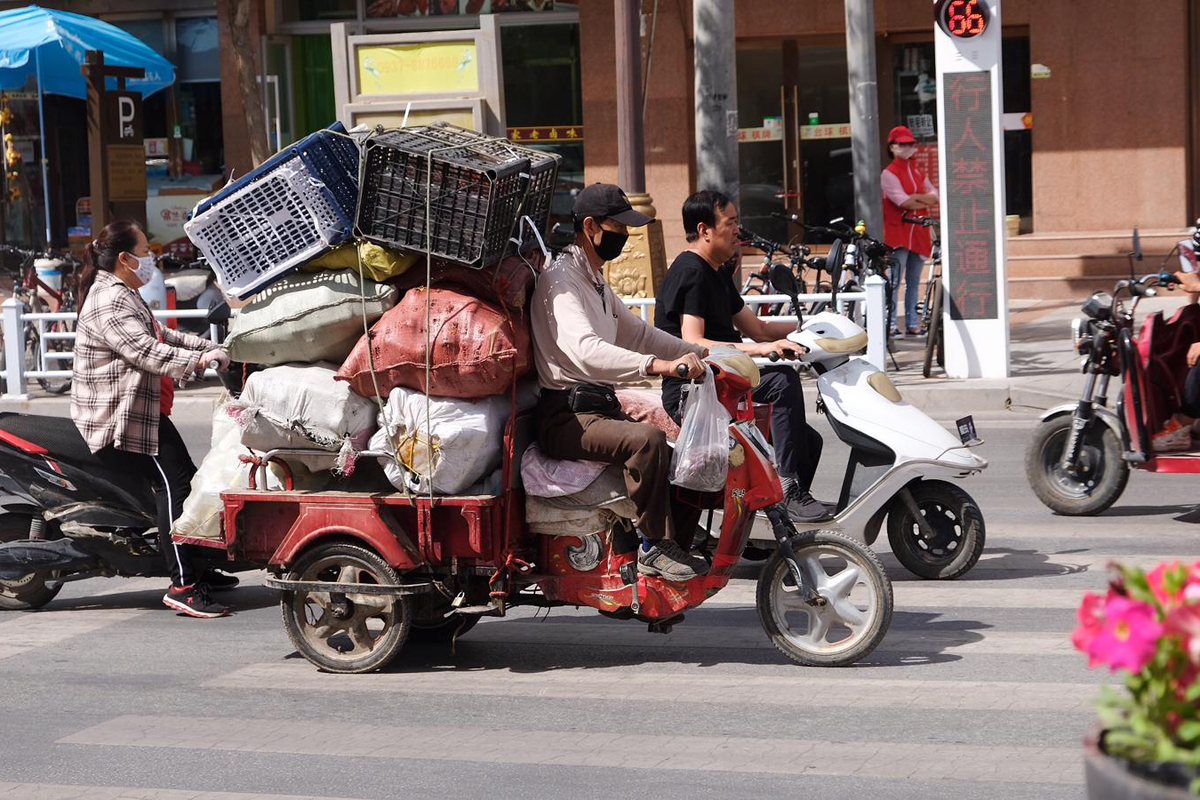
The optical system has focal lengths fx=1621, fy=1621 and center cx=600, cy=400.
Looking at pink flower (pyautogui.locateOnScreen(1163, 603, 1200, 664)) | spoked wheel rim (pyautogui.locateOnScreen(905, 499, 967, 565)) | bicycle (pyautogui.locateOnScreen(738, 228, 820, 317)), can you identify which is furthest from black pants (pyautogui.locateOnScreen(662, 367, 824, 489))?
bicycle (pyautogui.locateOnScreen(738, 228, 820, 317))

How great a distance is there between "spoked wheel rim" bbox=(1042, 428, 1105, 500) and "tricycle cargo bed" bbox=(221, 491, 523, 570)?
4.16 meters

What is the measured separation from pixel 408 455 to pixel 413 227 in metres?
0.89

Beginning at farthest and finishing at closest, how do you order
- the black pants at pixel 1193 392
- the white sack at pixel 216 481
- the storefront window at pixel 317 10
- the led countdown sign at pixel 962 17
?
1. the storefront window at pixel 317 10
2. the led countdown sign at pixel 962 17
3. the black pants at pixel 1193 392
4. the white sack at pixel 216 481

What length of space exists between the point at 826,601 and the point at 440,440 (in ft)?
5.32

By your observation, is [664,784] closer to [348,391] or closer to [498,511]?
[498,511]

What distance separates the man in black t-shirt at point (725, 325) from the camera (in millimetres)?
7289

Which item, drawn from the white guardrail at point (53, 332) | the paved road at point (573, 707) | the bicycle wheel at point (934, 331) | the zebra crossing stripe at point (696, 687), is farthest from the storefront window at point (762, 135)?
the zebra crossing stripe at point (696, 687)

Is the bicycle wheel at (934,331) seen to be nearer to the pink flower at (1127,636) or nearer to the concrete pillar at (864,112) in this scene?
the concrete pillar at (864,112)

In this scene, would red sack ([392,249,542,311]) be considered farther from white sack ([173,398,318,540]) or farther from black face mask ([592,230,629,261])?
white sack ([173,398,318,540])

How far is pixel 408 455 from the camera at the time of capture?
635cm

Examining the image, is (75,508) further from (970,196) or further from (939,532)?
(970,196)

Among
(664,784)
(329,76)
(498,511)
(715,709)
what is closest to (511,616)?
(498,511)

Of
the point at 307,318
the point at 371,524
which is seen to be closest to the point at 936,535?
the point at 371,524

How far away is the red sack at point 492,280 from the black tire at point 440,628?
1.38 metres
